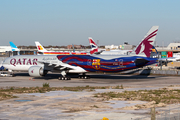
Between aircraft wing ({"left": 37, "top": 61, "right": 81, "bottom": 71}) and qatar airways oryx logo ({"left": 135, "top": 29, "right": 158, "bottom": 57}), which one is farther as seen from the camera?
qatar airways oryx logo ({"left": 135, "top": 29, "right": 158, "bottom": 57})

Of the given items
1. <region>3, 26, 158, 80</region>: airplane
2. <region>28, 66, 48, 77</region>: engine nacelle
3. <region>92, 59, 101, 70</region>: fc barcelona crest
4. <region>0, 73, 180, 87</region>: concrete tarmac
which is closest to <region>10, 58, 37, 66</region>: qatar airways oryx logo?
<region>3, 26, 158, 80</region>: airplane

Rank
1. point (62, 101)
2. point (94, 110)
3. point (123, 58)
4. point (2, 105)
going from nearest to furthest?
1. point (94, 110)
2. point (2, 105)
3. point (62, 101)
4. point (123, 58)

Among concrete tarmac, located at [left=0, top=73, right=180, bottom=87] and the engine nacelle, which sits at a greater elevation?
the engine nacelle

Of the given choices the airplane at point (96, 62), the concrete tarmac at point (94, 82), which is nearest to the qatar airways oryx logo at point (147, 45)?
the airplane at point (96, 62)

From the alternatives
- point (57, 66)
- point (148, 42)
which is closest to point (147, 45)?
point (148, 42)

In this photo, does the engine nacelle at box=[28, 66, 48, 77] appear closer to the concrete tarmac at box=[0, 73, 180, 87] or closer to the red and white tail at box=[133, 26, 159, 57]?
the concrete tarmac at box=[0, 73, 180, 87]

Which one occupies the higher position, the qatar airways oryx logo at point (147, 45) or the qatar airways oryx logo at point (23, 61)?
the qatar airways oryx logo at point (147, 45)

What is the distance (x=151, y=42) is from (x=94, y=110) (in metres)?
31.5

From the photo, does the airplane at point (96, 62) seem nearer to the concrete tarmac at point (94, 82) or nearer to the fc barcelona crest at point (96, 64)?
the fc barcelona crest at point (96, 64)

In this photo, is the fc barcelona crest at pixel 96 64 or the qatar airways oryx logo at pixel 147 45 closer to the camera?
the fc barcelona crest at pixel 96 64

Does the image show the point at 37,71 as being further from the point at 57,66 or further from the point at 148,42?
the point at 148,42

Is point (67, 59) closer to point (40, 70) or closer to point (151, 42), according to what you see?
point (40, 70)

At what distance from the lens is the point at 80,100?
23.6m

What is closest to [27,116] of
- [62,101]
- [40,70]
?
[62,101]
